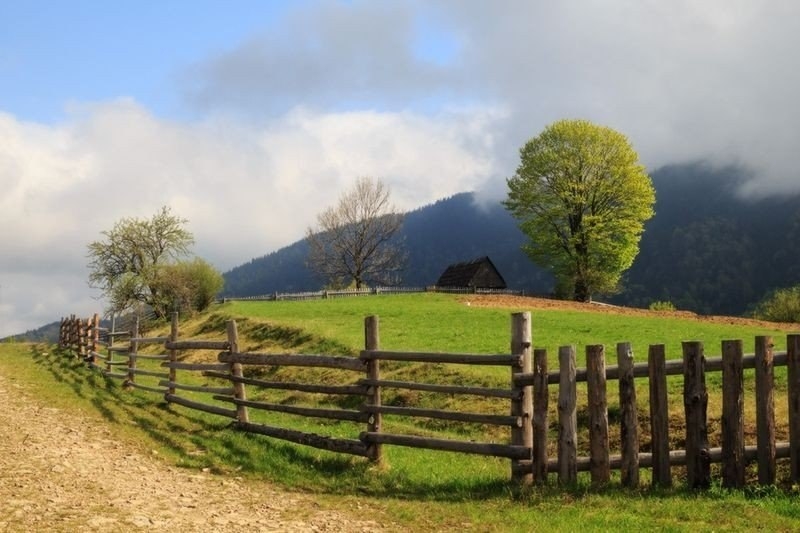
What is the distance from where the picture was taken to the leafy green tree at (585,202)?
50219 mm

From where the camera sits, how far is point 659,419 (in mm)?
7875

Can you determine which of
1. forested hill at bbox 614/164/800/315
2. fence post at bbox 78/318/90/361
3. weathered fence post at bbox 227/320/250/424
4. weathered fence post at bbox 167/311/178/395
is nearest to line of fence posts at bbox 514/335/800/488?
weathered fence post at bbox 227/320/250/424

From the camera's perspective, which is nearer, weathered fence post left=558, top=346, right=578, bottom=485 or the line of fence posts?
the line of fence posts

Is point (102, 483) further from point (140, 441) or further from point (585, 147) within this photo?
point (585, 147)

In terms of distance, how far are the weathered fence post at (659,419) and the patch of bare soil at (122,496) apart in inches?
135

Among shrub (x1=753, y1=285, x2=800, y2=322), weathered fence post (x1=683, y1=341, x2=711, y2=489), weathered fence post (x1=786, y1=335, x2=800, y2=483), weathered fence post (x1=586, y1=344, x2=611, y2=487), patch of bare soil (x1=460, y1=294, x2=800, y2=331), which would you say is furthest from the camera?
shrub (x1=753, y1=285, x2=800, y2=322)

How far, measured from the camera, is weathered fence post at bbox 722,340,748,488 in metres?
7.60

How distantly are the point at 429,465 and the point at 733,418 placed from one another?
16.2 ft

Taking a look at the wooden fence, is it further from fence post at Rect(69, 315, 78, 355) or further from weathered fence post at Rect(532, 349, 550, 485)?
fence post at Rect(69, 315, 78, 355)

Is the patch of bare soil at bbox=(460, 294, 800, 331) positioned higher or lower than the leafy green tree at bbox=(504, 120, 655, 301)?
lower

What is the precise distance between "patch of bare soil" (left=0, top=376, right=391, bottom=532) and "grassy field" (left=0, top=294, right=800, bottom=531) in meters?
0.64

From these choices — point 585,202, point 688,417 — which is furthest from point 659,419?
point 585,202

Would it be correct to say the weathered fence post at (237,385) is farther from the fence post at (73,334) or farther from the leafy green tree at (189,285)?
the leafy green tree at (189,285)

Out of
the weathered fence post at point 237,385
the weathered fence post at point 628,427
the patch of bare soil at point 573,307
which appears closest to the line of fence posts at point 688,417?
the weathered fence post at point 628,427
